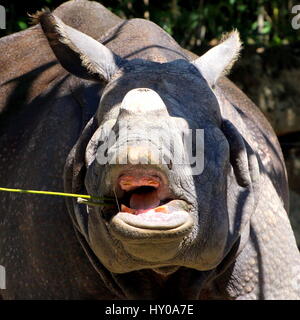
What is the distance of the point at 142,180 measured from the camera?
4.54 meters

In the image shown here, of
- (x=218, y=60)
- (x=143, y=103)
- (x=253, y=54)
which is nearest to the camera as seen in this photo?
(x=143, y=103)

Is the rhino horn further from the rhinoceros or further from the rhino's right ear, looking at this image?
the rhino's right ear

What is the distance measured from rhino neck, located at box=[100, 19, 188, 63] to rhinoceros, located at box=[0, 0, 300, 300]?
1cm

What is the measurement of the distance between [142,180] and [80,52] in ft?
3.82

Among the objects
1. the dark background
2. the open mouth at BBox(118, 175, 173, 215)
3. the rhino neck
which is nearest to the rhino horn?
the open mouth at BBox(118, 175, 173, 215)

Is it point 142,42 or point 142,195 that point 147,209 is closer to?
point 142,195

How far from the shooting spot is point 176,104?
5.14 m

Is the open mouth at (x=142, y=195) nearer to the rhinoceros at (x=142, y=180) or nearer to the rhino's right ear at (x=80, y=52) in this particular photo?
the rhinoceros at (x=142, y=180)

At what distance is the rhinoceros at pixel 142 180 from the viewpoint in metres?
4.65

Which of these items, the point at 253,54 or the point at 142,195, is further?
the point at 253,54

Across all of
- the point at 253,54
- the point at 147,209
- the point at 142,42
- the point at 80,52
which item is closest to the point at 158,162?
the point at 147,209

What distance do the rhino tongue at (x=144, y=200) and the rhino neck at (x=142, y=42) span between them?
1.34 meters

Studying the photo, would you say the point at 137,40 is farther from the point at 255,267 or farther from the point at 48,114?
the point at 255,267
